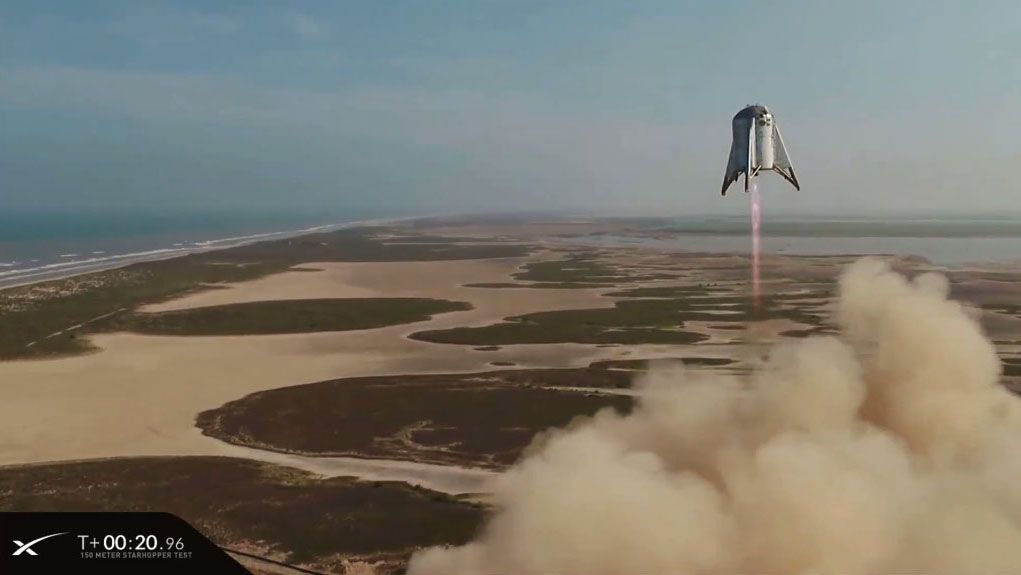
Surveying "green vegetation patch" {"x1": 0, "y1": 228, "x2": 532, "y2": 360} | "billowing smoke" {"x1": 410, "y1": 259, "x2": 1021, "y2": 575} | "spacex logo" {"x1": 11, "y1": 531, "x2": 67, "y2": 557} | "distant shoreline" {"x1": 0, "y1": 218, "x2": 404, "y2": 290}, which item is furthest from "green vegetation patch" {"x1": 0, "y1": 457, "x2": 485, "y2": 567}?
"distant shoreline" {"x1": 0, "y1": 218, "x2": 404, "y2": 290}

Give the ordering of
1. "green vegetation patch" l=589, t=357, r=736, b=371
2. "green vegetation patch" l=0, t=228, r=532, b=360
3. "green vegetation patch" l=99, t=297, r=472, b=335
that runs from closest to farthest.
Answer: "green vegetation patch" l=589, t=357, r=736, b=371 < "green vegetation patch" l=0, t=228, r=532, b=360 < "green vegetation patch" l=99, t=297, r=472, b=335

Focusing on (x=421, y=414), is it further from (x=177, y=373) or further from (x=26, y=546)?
(x=26, y=546)

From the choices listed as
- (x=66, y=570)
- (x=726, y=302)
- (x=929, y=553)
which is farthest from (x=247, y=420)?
(x=726, y=302)

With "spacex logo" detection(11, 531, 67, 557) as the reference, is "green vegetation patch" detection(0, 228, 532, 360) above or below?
above

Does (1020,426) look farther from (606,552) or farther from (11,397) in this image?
(11,397)

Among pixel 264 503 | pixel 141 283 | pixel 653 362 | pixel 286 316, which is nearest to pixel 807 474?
pixel 264 503

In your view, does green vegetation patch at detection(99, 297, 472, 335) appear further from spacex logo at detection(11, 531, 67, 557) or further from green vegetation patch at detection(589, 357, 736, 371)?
spacex logo at detection(11, 531, 67, 557)
